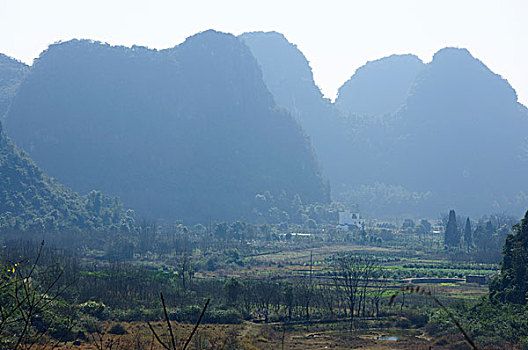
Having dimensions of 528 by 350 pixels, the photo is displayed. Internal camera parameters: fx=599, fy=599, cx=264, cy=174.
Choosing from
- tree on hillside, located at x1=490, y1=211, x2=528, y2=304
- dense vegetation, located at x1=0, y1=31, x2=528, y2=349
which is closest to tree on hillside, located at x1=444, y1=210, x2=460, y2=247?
dense vegetation, located at x1=0, y1=31, x2=528, y2=349

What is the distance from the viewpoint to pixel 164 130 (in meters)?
180

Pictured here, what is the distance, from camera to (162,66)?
194 metres

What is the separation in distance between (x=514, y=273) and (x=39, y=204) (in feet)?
297

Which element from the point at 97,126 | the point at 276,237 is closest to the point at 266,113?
the point at 97,126

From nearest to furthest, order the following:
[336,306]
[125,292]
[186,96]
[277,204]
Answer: [125,292]
[336,306]
[277,204]
[186,96]

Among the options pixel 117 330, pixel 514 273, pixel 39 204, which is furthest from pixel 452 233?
pixel 117 330

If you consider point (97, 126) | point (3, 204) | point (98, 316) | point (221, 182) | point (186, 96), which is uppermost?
point (186, 96)

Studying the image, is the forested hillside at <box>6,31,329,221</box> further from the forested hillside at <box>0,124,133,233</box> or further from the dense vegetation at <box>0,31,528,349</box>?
the forested hillside at <box>0,124,133,233</box>

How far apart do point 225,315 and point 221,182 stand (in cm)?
13335

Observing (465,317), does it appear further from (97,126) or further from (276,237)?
(97,126)

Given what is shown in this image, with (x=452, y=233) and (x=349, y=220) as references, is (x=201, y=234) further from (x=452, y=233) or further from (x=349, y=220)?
(x=452, y=233)

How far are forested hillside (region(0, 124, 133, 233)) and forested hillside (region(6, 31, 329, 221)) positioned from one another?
112 feet

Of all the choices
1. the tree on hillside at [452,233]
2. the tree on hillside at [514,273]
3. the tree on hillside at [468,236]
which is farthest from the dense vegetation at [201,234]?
the tree on hillside at [468,236]

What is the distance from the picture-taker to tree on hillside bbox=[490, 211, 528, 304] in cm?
3480
